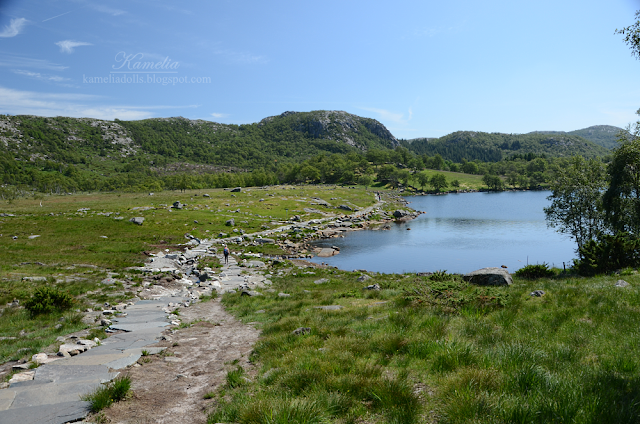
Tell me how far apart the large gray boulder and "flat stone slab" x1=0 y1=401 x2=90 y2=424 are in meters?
20.0

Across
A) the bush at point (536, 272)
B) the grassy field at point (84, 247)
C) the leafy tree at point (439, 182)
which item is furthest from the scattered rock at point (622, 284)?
the leafy tree at point (439, 182)

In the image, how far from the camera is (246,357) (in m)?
9.84

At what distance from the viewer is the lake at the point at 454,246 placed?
144ft

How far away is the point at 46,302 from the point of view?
15.3 metres

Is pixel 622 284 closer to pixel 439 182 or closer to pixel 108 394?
pixel 108 394

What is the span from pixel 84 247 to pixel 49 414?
33.6 metres

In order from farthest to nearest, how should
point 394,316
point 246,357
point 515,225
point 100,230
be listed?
point 515,225 < point 100,230 < point 394,316 < point 246,357

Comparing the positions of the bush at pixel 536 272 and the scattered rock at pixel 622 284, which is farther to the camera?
the bush at pixel 536 272

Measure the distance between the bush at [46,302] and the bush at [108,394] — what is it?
11.6 meters

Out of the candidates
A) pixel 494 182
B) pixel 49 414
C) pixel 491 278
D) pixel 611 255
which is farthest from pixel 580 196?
pixel 494 182

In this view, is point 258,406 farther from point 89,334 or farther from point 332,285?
point 332,285

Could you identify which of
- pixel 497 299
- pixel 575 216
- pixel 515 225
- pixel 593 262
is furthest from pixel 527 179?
pixel 497 299

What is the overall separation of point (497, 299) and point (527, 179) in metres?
222

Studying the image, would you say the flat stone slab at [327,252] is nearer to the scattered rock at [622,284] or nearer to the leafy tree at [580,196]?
the leafy tree at [580,196]
